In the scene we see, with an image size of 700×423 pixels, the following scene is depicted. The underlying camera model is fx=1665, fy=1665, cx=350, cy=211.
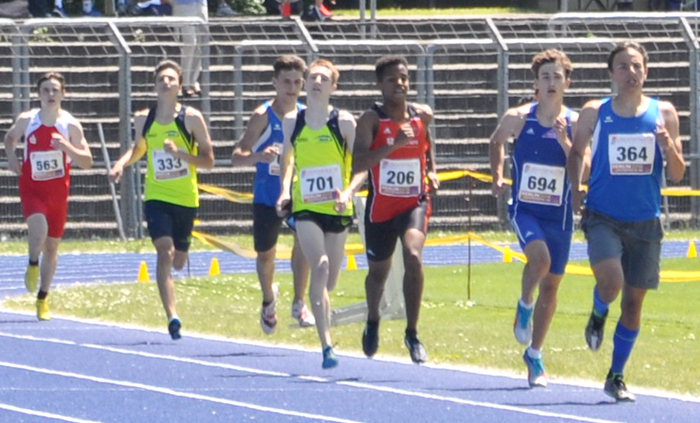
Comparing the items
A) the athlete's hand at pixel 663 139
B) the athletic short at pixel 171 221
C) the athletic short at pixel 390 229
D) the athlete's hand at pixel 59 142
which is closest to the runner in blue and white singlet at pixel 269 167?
the athletic short at pixel 171 221

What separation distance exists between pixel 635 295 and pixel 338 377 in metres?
2.17

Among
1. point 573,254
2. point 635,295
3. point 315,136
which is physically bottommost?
point 573,254

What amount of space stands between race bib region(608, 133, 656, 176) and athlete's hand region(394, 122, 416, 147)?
152 centimetres

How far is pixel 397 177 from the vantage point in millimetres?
10617

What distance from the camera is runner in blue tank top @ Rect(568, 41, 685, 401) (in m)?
9.32

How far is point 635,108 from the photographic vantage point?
30.9 ft

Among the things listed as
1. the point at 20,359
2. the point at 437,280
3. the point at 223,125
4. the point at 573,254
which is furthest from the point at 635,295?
the point at 223,125

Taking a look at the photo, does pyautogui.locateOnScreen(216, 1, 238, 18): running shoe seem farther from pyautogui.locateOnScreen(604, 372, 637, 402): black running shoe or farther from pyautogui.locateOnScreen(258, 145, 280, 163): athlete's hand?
pyautogui.locateOnScreen(604, 372, 637, 402): black running shoe

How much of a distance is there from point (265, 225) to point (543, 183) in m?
2.89

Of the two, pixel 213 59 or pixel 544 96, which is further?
A: pixel 213 59

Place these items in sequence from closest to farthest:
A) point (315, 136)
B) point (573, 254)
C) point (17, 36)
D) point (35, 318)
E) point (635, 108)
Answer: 1. point (635, 108)
2. point (315, 136)
3. point (35, 318)
4. point (573, 254)
5. point (17, 36)

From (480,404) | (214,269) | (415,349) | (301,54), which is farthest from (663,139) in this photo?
(301,54)

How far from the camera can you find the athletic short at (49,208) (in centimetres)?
1379

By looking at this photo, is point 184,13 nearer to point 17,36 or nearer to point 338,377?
point 17,36
